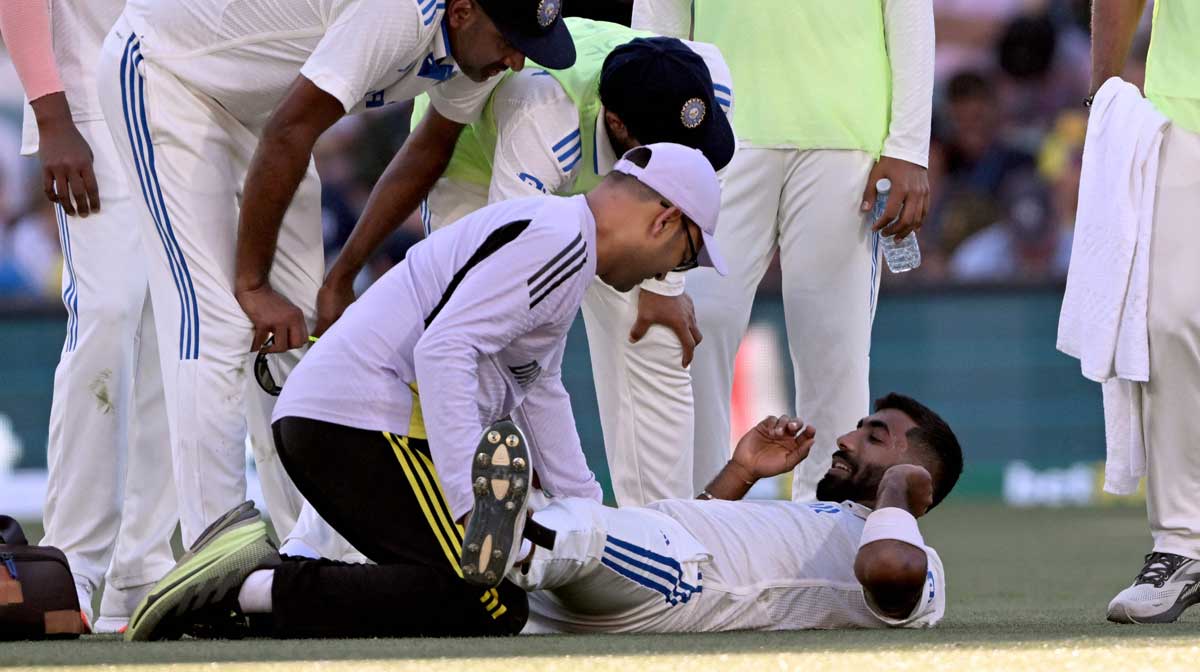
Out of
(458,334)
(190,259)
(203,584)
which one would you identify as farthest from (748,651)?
(190,259)

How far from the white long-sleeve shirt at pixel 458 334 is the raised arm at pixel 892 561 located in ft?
2.63

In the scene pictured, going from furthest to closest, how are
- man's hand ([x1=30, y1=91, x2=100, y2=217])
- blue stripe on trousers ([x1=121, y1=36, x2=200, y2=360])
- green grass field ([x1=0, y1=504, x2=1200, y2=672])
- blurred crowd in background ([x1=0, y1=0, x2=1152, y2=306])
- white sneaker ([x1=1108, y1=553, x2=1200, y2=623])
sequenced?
blurred crowd in background ([x1=0, y1=0, x2=1152, y2=306]) → man's hand ([x1=30, y1=91, x2=100, y2=217]) → blue stripe on trousers ([x1=121, y1=36, x2=200, y2=360]) → white sneaker ([x1=1108, y1=553, x2=1200, y2=623]) → green grass field ([x1=0, y1=504, x2=1200, y2=672])

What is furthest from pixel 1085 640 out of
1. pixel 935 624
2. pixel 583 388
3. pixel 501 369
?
pixel 583 388

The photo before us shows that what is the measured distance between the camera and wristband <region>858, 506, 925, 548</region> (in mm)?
4121

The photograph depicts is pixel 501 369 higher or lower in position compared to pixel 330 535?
higher

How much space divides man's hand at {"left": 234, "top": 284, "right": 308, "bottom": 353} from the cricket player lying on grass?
2.09 ft

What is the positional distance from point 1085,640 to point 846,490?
1.14m

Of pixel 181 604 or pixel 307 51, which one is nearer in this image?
pixel 181 604

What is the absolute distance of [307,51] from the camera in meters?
4.51

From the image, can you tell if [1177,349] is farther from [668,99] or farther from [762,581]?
[668,99]

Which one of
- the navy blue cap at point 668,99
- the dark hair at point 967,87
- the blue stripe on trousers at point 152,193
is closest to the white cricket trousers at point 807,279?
the navy blue cap at point 668,99

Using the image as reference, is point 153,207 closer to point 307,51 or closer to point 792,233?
point 307,51

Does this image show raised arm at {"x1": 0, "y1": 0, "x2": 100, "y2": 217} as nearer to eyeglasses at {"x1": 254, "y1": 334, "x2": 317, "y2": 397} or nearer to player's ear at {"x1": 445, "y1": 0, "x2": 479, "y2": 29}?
eyeglasses at {"x1": 254, "y1": 334, "x2": 317, "y2": 397}

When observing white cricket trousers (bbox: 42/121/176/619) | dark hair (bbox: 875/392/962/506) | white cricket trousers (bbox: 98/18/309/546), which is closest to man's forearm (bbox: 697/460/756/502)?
dark hair (bbox: 875/392/962/506)
